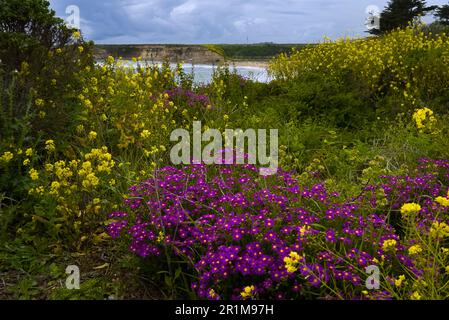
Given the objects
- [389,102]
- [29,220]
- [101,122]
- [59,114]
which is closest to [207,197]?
[29,220]

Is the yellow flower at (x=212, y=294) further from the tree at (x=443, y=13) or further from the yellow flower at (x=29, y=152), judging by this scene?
the tree at (x=443, y=13)

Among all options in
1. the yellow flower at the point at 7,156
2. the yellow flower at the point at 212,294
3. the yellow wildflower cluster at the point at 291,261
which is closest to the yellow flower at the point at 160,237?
the yellow flower at the point at 212,294

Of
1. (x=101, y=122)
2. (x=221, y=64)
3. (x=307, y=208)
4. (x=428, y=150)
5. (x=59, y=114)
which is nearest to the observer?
(x=307, y=208)

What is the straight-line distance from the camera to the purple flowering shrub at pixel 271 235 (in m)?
2.63

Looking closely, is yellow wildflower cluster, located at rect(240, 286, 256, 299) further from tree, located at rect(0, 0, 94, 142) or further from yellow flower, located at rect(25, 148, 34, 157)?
tree, located at rect(0, 0, 94, 142)

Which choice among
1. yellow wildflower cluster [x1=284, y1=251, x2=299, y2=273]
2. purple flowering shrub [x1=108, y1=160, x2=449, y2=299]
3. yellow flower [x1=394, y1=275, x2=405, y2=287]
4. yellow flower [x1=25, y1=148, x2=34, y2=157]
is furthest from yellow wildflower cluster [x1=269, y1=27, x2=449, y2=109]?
yellow wildflower cluster [x1=284, y1=251, x2=299, y2=273]

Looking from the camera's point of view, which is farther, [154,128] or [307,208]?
[154,128]

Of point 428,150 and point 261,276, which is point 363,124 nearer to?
point 428,150

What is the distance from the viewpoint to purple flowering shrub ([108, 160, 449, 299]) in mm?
2629

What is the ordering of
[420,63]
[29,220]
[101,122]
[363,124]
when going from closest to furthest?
[29,220] → [101,122] → [363,124] → [420,63]

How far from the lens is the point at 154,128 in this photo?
584 centimetres

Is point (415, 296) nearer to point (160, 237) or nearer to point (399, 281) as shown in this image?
point (399, 281)

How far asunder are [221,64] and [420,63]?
3843mm
